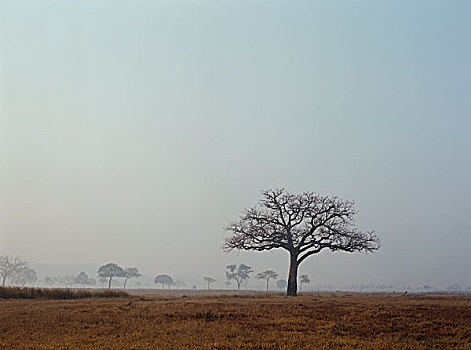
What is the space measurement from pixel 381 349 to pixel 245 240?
32.6 metres

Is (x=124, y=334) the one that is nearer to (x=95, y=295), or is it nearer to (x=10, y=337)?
(x=10, y=337)

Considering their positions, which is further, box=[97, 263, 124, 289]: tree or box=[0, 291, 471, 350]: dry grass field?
box=[97, 263, 124, 289]: tree

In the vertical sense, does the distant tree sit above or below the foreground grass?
below

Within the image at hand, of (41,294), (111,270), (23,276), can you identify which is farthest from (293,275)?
(23,276)

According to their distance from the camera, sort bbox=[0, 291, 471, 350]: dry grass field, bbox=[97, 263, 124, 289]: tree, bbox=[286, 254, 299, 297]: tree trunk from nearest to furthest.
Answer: bbox=[0, 291, 471, 350]: dry grass field → bbox=[286, 254, 299, 297]: tree trunk → bbox=[97, 263, 124, 289]: tree

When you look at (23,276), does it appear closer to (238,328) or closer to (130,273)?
(130,273)

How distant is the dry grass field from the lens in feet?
46.3

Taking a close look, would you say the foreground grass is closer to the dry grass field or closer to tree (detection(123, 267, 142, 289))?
the dry grass field

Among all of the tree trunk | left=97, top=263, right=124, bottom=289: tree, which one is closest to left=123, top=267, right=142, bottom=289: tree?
left=97, top=263, right=124, bottom=289: tree

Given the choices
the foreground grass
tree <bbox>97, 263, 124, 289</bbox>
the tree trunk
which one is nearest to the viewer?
the foreground grass

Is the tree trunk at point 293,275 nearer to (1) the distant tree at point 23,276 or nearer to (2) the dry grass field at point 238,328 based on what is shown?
(2) the dry grass field at point 238,328

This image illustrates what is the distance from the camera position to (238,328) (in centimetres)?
1702

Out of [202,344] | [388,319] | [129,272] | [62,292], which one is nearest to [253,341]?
[202,344]

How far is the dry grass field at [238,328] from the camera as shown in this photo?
1412cm
